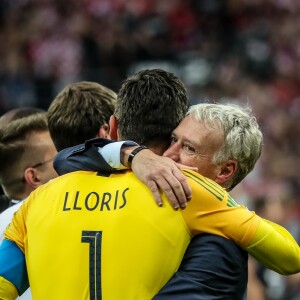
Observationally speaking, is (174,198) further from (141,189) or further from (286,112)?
(286,112)

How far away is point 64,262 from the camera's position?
120 inches

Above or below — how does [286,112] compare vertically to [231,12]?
below

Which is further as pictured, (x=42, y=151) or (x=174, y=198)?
(x=42, y=151)

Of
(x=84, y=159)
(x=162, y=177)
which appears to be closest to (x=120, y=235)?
(x=162, y=177)

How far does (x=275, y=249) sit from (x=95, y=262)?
0.57 meters

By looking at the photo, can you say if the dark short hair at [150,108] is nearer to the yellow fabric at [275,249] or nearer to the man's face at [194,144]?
the man's face at [194,144]

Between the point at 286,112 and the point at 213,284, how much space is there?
8847mm

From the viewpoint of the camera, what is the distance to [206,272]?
118 inches

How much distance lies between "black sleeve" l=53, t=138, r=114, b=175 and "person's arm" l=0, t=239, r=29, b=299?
325 mm

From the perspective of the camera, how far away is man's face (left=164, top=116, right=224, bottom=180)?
3234 millimetres

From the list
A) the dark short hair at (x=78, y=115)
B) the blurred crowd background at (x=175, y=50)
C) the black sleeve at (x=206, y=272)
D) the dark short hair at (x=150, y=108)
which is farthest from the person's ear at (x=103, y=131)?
the blurred crowd background at (x=175, y=50)

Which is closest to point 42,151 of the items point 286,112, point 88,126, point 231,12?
point 88,126

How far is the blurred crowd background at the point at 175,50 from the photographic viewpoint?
11.8 meters

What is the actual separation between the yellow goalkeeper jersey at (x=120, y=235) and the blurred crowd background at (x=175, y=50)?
771 centimetres
